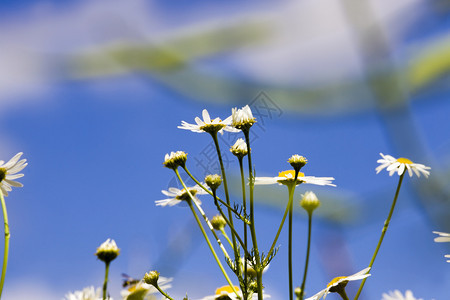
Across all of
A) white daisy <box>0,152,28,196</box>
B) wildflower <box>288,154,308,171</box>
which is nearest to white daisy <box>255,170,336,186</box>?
wildflower <box>288,154,308,171</box>

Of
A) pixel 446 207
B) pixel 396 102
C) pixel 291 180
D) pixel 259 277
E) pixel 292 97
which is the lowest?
pixel 259 277

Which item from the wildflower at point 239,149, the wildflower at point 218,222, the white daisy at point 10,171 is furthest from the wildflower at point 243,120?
the white daisy at point 10,171

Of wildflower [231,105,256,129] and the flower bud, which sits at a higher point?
wildflower [231,105,256,129]

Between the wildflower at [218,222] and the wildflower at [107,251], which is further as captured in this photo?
the wildflower at [218,222]

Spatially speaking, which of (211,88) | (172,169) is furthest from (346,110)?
(172,169)

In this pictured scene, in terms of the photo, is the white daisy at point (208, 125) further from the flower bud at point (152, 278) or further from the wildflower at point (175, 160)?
the flower bud at point (152, 278)

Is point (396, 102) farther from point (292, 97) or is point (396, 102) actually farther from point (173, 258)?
point (173, 258)

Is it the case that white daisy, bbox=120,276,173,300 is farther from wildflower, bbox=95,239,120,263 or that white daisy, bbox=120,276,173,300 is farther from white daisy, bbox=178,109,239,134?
white daisy, bbox=178,109,239,134
